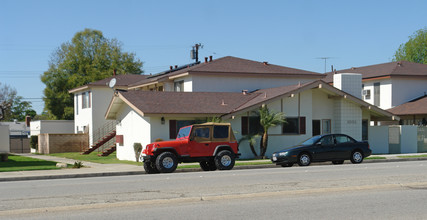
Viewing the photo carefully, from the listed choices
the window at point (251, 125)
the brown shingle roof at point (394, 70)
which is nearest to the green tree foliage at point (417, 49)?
the brown shingle roof at point (394, 70)

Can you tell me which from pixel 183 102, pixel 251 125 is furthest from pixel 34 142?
pixel 251 125

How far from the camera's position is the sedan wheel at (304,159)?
24531 millimetres

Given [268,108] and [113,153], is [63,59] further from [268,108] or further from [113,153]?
[268,108]

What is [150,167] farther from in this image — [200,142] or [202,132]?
[202,132]

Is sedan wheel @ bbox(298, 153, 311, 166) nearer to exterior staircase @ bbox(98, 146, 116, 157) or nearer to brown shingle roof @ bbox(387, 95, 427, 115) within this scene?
exterior staircase @ bbox(98, 146, 116, 157)

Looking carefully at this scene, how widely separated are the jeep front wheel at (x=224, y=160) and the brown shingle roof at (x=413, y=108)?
23.8m

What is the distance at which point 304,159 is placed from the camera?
80.9ft

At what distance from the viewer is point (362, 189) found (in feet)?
43.5

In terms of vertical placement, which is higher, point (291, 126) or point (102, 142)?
point (291, 126)

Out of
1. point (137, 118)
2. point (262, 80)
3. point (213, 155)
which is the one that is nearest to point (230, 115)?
point (137, 118)

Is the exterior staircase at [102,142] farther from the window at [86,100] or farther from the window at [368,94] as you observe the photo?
the window at [368,94]

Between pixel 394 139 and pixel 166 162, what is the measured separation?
18746mm

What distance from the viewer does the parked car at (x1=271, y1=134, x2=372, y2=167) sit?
24.5m

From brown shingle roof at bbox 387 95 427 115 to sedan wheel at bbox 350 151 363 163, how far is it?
17.7 metres
